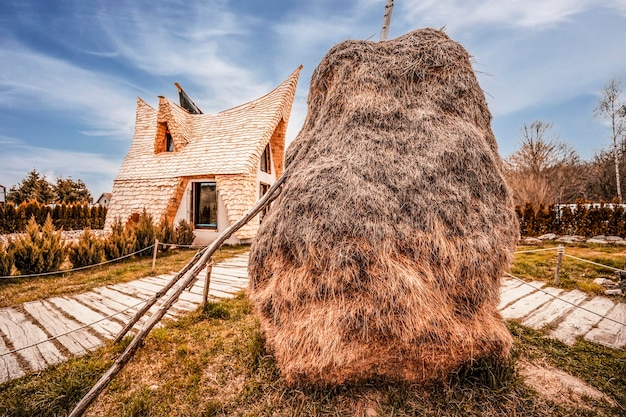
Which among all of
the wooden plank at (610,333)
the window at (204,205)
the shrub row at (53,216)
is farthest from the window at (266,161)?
the wooden plank at (610,333)

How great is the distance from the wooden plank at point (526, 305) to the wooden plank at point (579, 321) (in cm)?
43

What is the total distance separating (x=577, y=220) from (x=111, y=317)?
60.8 ft

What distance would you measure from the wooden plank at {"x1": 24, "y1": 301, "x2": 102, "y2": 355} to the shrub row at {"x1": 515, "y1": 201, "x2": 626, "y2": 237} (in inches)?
685

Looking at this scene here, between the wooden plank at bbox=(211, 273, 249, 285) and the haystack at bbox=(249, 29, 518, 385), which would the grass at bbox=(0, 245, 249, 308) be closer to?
the wooden plank at bbox=(211, 273, 249, 285)

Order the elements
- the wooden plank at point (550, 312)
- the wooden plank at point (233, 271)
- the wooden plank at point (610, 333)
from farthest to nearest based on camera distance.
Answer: the wooden plank at point (233, 271), the wooden plank at point (550, 312), the wooden plank at point (610, 333)

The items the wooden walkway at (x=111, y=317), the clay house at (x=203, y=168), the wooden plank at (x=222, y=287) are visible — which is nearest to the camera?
the wooden walkway at (x=111, y=317)

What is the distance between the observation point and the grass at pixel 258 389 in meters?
2.45

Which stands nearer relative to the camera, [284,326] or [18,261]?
[284,326]

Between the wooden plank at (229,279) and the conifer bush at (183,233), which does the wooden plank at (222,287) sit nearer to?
the wooden plank at (229,279)

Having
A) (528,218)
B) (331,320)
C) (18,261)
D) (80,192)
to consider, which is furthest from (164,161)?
(80,192)

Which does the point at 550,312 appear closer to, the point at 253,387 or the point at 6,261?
the point at 253,387

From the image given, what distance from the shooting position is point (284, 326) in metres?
2.69

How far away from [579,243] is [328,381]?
1487 centimetres

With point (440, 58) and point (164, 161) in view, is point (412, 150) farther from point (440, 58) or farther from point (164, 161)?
point (164, 161)
